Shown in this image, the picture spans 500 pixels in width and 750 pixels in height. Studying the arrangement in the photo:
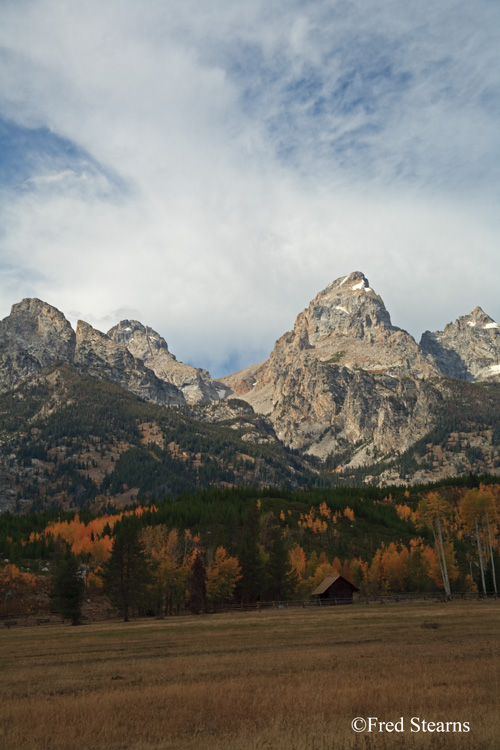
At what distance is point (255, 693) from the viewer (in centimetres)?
2064

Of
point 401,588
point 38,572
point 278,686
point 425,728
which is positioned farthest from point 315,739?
point 38,572

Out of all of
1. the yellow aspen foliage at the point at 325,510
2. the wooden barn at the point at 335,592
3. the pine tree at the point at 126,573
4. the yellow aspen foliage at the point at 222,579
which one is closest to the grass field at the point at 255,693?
the pine tree at the point at 126,573

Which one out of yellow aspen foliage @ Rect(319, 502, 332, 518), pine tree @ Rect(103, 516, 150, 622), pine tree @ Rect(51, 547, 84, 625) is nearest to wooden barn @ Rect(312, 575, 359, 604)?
pine tree @ Rect(103, 516, 150, 622)

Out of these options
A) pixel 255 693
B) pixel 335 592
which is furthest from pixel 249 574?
pixel 255 693

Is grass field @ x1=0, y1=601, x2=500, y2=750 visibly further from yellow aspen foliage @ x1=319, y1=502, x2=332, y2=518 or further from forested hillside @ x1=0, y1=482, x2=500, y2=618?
yellow aspen foliage @ x1=319, y1=502, x2=332, y2=518

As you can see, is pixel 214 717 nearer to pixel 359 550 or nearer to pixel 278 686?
pixel 278 686

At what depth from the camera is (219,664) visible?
29.1 m

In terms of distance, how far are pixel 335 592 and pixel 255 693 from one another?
79.7m

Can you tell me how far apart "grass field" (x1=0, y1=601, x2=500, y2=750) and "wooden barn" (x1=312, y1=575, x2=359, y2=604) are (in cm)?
5712

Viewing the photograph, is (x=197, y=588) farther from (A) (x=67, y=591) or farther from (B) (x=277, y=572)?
(B) (x=277, y=572)

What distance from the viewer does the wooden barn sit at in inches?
3666

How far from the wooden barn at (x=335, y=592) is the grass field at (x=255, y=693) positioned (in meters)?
57.1

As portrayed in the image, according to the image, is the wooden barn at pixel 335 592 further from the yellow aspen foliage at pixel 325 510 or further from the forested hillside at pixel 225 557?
the yellow aspen foliage at pixel 325 510

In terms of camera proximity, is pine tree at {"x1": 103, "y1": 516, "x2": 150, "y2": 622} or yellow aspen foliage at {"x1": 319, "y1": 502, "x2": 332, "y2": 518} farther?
yellow aspen foliage at {"x1": 319, "y1": 502, "x2": 332, "y2": 518}
